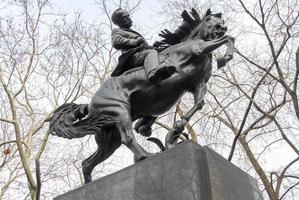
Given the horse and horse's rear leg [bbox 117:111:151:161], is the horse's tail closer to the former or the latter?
the horse

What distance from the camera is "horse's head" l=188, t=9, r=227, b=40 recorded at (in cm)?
508

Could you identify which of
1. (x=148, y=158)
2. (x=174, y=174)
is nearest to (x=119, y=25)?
(x=148, y=158)

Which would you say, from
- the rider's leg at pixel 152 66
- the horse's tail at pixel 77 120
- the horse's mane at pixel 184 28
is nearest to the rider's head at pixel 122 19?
the horse's mane at pixel 184 28

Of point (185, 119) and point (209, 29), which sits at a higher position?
point (209, 29)

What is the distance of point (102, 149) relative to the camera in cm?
517

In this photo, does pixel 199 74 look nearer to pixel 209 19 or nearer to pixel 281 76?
pixel 209 19

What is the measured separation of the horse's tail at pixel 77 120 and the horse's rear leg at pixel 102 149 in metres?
0.19

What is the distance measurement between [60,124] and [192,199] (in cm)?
220

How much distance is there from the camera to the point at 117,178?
439 centimetres

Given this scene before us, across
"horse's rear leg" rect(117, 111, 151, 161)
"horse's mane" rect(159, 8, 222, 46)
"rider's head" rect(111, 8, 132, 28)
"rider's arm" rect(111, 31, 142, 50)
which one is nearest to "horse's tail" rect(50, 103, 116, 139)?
"horse's rear leg" rect(117, 111, 151, 161)

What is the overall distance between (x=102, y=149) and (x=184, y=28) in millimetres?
1861

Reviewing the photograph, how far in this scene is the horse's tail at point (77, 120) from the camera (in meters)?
4.90

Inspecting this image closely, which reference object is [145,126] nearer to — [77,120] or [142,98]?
[142,98]

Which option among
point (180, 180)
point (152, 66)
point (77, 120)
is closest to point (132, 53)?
point (152, 66)
